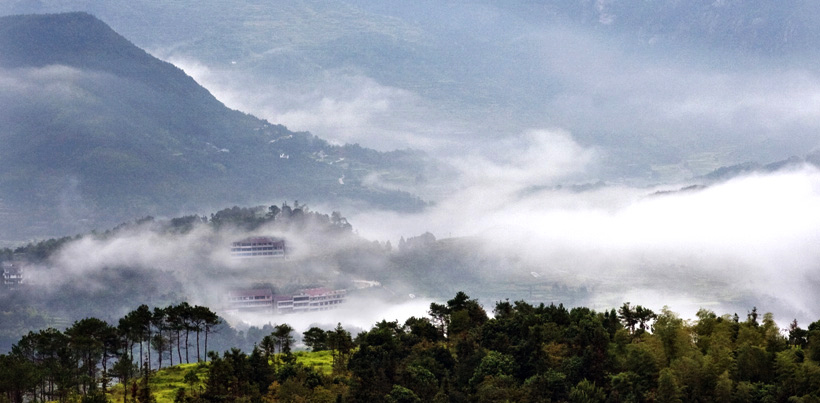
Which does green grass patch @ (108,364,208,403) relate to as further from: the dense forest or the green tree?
the green tree

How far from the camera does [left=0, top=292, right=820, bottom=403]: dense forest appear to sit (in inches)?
3733

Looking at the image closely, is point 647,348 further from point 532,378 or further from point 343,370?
Answer: point 343,370

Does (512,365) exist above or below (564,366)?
above

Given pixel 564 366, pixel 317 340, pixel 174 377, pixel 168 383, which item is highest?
pixel 317 340

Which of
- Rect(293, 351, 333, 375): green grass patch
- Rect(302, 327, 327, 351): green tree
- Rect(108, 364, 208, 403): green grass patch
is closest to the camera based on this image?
Rect(108, 364, 208, 403): green grass patch

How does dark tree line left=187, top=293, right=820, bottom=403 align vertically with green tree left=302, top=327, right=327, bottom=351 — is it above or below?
below

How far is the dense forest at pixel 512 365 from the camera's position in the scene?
94.8 metres

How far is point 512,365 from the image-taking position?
10719 centimetres

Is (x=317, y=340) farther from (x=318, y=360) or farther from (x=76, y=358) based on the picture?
(x=76, y=358)

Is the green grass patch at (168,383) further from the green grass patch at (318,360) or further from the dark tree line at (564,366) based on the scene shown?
the green grass patch at (318,360)

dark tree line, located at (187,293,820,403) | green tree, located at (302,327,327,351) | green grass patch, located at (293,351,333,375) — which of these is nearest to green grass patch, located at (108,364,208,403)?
dark tree line, located at (187,293,820,403)

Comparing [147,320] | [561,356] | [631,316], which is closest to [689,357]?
[561,356]

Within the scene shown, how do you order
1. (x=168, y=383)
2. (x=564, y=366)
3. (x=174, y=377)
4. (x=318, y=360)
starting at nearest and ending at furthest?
(x=564, y=366)
(x=168, y=383)
(x=174, y=377)
(x=318, y=360)

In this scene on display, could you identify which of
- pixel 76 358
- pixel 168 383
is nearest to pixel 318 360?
pixel 168 383
